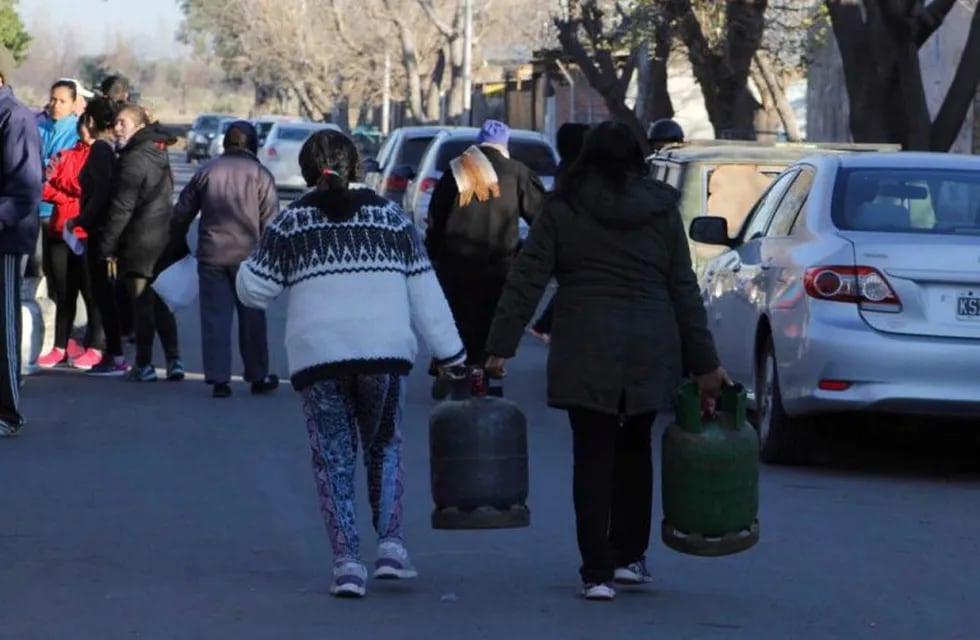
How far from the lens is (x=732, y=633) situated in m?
7.24

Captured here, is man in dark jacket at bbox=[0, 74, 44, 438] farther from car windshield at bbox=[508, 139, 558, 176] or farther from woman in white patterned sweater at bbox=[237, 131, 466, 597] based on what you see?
car windshield at bbox=[508, 139, 558, 176]

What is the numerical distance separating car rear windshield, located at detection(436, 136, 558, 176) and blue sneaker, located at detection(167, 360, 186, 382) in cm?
912

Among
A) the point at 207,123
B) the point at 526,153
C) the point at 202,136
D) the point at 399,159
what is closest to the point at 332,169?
the point at 526,153

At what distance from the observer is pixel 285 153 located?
1802 inches

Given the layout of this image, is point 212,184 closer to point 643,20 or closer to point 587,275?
point 587,275

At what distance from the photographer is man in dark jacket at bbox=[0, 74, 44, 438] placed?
37.0 feet

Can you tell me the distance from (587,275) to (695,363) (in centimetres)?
48

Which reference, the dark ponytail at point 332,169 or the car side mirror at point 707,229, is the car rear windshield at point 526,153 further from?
the dark ponytail at point 332,169

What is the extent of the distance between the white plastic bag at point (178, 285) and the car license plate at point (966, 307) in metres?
4.00

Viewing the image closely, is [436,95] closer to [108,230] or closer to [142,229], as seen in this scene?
[142,229]

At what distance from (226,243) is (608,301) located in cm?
715

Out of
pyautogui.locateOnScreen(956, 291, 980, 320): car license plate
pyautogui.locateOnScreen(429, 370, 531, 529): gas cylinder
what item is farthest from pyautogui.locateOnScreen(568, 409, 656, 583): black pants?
pyautogui.locateOnScreen(956, 291, 980, 320): car license plate

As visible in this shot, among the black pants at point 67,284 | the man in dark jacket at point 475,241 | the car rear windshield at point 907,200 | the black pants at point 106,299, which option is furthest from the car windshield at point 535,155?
the car rear windshield at point 907,200

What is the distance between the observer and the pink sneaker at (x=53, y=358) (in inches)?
631
